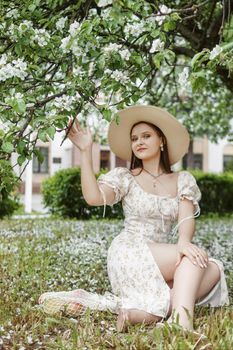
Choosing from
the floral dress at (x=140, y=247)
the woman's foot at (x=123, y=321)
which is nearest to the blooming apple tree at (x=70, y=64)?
the floral dress at (x=140, y=247)

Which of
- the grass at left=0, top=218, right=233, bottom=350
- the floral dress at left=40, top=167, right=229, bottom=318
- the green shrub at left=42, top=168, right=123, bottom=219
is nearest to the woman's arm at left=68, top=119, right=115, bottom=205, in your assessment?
the floral dress at left=40, top=167, right=229, bottom=318

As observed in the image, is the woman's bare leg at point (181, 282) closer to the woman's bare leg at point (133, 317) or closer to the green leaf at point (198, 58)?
the woman's bare leg at point (133, 317)

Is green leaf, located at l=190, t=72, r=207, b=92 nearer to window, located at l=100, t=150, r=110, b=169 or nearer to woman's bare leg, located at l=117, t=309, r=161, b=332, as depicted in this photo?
woman's bare leg, located at l=117, t=309, r=161, b=332

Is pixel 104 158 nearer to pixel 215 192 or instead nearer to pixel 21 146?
pixel 215 192

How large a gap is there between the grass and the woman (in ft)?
0.41

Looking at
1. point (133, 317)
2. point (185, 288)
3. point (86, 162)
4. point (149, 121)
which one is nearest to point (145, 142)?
point (149, 121)

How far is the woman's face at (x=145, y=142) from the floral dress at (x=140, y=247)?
16 centimetres

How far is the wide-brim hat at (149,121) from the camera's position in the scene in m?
3.94

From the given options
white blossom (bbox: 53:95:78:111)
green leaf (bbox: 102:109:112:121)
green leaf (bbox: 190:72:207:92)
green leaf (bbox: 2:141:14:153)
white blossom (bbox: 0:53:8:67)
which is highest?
white blossom (bbox: 0:53:8:67)

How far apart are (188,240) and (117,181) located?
1.94 ft

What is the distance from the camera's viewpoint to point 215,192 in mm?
15023

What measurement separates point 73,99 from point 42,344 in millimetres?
1339

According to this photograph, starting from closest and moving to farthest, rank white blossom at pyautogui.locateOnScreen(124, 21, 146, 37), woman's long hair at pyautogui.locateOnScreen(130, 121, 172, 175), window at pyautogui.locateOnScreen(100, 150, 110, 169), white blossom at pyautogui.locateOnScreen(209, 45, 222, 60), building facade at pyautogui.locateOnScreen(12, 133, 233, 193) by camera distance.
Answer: white blossom at pyautogui.locateOnScreen(209, 45, 222, 60)
white blossom at pyautogui.locateOnScreen(124, 21, 146, 37)
woman's long hair at pyautogui.locateOnScreen(130, 121, 172, 175)
building facade at pyautogui.locateOnScreen(12, 133, 233, 193)
window at pyautogui.locateOnScreen(100, 150, 110, 169)

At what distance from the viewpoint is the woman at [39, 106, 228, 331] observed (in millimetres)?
3514
